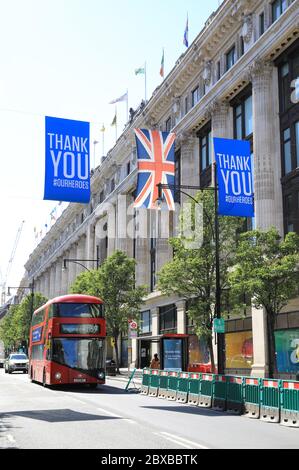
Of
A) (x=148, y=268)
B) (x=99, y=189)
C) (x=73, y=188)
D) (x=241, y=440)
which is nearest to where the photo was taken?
(x=241, y=440)

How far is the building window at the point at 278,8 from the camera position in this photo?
33.2m

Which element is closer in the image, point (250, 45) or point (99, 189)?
point (250, 45)

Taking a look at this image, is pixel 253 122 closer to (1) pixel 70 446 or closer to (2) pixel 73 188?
(2) pixel 73 188

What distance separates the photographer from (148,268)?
57.3 metres

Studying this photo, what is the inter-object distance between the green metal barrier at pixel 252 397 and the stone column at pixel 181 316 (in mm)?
27364

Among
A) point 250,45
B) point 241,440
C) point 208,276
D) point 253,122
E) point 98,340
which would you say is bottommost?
point 241,440

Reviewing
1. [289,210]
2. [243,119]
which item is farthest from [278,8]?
[289,210]

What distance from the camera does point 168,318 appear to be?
4994 cm

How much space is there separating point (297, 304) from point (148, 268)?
28.3m

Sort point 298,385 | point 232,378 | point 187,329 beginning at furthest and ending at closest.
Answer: point 187,329, point 232,378, point 298,385

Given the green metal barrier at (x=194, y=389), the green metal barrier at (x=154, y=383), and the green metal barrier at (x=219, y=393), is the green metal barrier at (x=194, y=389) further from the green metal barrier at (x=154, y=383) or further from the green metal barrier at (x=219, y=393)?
the green metal barrier at (x=154, y=383)

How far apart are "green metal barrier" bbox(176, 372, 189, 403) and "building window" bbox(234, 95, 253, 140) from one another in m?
18.6

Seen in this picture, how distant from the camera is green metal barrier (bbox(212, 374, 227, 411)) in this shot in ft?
65.0

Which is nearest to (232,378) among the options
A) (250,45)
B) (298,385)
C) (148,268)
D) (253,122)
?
(298,385)
